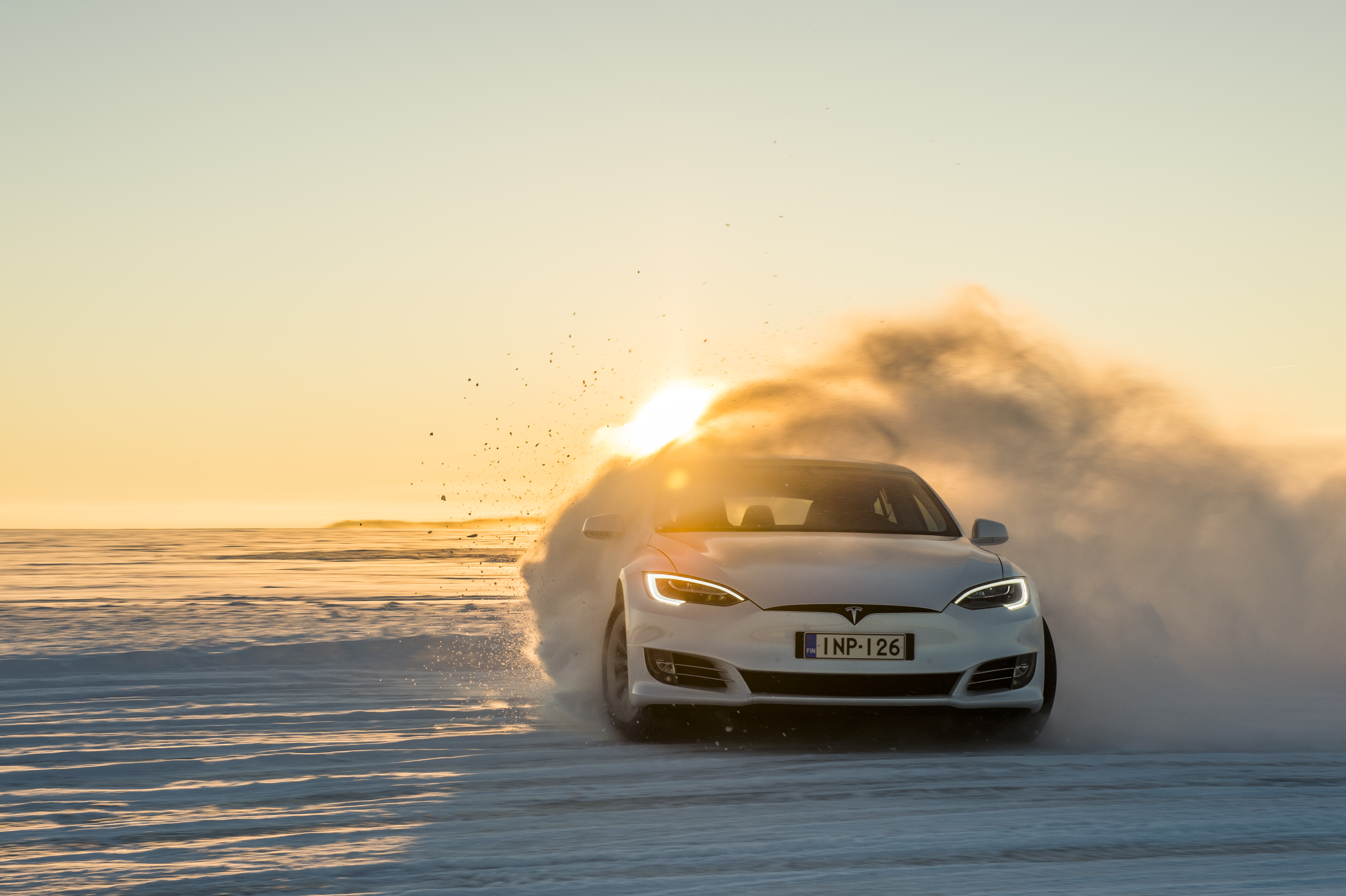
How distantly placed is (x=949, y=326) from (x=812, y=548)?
885cm

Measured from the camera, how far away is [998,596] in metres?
6.44

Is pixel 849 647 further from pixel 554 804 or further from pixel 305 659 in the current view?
pixel 305 659

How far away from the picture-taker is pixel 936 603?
621 centimetres

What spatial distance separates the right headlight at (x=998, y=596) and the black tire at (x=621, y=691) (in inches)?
62.1

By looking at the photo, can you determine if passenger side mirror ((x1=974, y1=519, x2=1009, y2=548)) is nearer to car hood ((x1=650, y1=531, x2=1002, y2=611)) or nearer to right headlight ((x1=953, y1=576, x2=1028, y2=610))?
car hood ((x1=650, y1=531, x2=1002, y2=611))

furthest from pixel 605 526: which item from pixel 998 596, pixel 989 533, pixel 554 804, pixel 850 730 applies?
pixel 554 804

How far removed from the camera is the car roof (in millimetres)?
7758

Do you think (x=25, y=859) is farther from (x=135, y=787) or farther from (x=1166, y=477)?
(x=1166, y=477)

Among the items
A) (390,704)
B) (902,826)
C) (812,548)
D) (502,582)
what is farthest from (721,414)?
(502,582)

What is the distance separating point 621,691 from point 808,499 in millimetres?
1705

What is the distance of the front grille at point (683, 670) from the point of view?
6.25m

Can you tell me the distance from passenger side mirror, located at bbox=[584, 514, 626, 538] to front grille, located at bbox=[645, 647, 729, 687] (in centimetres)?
108

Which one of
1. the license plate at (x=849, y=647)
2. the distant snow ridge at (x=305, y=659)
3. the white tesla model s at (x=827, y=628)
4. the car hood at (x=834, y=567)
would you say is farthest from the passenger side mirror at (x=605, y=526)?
the distant snow ridge at (x=305, y=659)

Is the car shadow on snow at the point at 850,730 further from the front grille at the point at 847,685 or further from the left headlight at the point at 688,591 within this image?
the left headlight at the point at 688,591
